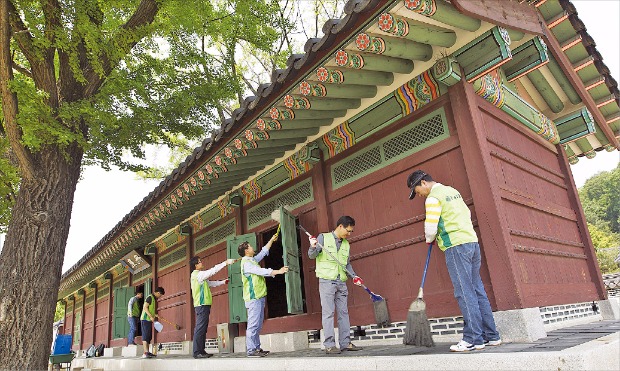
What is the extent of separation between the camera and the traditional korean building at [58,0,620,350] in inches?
166

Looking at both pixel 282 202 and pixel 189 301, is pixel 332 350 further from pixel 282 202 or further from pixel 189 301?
pixel 189 301

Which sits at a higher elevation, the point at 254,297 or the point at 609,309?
the point at 254,297

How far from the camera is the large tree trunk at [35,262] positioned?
5680 mm

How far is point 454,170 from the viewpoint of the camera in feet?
15.3

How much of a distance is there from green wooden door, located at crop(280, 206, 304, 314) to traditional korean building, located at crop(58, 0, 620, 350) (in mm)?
29

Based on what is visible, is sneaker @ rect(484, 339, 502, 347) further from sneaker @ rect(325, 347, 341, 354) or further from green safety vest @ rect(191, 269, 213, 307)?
green safety vest @ rect(191, 269, 213, 307)

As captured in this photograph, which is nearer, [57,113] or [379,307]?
[379,307]

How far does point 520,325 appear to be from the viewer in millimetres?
3889

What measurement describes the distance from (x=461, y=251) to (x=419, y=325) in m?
0.83

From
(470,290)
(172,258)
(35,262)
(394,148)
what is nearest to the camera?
(470,290)

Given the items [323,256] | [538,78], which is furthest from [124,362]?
[538,78]

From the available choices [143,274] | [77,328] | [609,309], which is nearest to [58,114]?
[143,274]

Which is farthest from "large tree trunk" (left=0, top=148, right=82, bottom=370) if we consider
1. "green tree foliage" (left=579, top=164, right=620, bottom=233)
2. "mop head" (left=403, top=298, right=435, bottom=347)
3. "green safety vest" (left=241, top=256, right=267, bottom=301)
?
"green tree foliage" (left=579, top=164, right=620, bottom=233)

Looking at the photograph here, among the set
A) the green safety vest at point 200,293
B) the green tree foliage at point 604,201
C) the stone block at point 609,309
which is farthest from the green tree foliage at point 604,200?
the green safety vest at point 200,293
